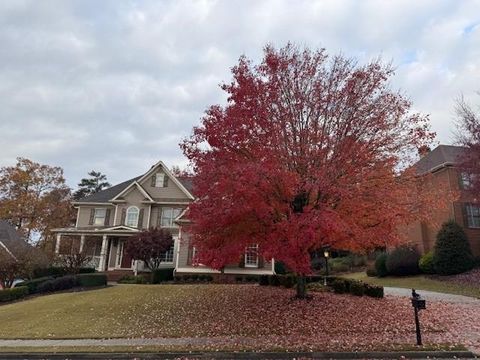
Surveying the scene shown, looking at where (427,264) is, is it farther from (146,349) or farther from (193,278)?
(146,349)

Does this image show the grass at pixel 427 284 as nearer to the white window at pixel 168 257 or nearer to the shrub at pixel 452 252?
the shrub at pixel 452 252

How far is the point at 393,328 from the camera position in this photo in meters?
11.8

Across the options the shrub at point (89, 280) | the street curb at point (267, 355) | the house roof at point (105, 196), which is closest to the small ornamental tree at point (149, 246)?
the shrub at point (89, 280)

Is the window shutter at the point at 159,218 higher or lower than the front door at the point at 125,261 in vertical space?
higher

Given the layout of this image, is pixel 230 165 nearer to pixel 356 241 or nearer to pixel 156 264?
pixel 356 241

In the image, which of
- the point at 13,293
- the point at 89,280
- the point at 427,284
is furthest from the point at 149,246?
the point at 427,284

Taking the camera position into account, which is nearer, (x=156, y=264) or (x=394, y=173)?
(x=394, y=173)

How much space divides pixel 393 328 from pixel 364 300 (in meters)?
4.92

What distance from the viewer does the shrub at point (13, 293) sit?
22530mm

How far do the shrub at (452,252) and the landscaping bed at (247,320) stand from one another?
34.3 feet

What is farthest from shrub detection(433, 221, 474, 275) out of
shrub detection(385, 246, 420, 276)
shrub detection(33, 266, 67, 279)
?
shrub detection(33, 266, 67, 279)

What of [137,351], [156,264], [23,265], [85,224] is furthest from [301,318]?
[85,224]

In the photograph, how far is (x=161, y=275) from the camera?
2680 centimetres

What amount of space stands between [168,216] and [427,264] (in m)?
21.6
